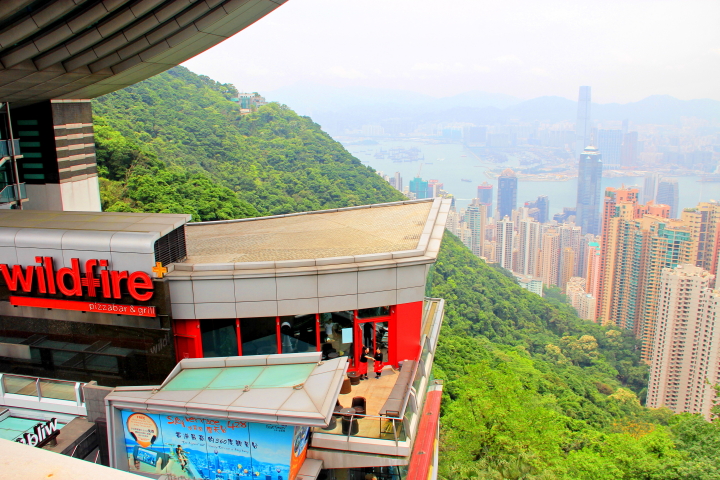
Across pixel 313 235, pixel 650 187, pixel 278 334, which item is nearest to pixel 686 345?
pixel 313 235

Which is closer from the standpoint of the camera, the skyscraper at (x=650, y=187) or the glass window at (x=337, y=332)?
the glass window at (x=337, y=332)

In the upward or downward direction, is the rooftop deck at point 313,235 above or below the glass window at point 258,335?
above

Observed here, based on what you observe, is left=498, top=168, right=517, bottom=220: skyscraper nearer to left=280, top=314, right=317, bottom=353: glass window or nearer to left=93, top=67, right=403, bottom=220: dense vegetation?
left=93, top=67, right=403, bottom=220: dense vegetation

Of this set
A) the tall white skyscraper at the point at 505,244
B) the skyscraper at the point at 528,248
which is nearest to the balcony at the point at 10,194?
the skyscraper at the point at 528,248

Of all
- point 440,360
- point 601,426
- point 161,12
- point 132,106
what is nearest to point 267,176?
point 132,106

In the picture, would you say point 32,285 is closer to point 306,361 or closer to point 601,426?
point 306,361

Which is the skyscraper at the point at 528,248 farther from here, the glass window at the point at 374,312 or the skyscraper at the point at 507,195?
the glass window at the point at 374,312

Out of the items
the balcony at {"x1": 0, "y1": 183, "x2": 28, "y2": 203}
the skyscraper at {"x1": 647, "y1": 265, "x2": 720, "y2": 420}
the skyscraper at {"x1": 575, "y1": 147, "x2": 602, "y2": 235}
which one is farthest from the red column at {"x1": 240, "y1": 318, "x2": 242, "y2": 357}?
the skyscraper at {"x1": 575, "y1": 147, "x2": 602, "y2": 235}

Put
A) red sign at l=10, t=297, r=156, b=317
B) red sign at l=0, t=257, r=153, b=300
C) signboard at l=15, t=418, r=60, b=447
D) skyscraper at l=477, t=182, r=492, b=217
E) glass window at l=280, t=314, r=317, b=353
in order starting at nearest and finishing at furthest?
signboard at l=15, t=418, r=60, b=447 → red sign at l=0, t=257, r=153, b=300 → red sign at l=10, t=297, r=156, b=317 → glass window at l=280, t=314, r=317, b=353 → skyscraper at l=477, t=182, r=492, b=217
